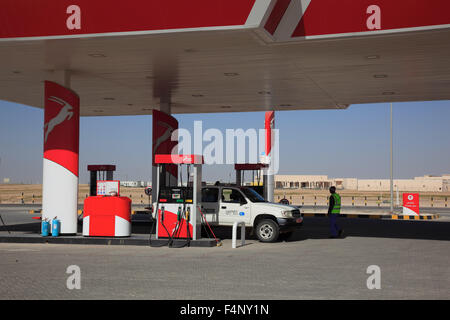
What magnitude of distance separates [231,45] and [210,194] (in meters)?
6.39

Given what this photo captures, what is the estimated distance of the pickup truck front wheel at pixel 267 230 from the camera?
18.4 m

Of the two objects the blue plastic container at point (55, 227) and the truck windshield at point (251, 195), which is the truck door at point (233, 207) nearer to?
the truck windshield at point (251, 195)

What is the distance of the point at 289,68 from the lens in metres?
17.7

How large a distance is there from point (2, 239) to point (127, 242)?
4.05 meters

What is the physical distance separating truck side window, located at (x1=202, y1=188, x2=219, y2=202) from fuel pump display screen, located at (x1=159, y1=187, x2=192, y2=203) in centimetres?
193

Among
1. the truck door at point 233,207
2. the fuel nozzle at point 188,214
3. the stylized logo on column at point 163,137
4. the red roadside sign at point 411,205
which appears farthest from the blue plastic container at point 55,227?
the red roadside sign at point 411,205

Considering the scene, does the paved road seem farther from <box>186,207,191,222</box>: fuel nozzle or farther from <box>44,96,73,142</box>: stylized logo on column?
<box>44,96,73,142</box>: stylized logo on column

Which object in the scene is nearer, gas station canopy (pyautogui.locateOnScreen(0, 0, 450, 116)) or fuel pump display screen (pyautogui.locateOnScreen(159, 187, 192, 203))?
gas station canopy (pyautogui.locateOnScreen(0, 0, 450, 116))

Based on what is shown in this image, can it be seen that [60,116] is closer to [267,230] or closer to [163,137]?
[267,230]

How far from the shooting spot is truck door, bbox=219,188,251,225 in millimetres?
18906

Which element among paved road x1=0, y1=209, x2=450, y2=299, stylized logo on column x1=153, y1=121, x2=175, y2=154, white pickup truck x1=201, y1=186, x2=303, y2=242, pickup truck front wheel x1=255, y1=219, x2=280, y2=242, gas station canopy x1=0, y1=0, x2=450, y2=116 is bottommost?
paved road x1=0, y1=209, x2=450, y2=299

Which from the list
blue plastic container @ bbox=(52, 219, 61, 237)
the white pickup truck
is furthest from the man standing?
blue plastic container @ bbox=(52, 219, 61, 237)

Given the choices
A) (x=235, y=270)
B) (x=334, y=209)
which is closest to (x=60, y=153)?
(x=235, y=270)
